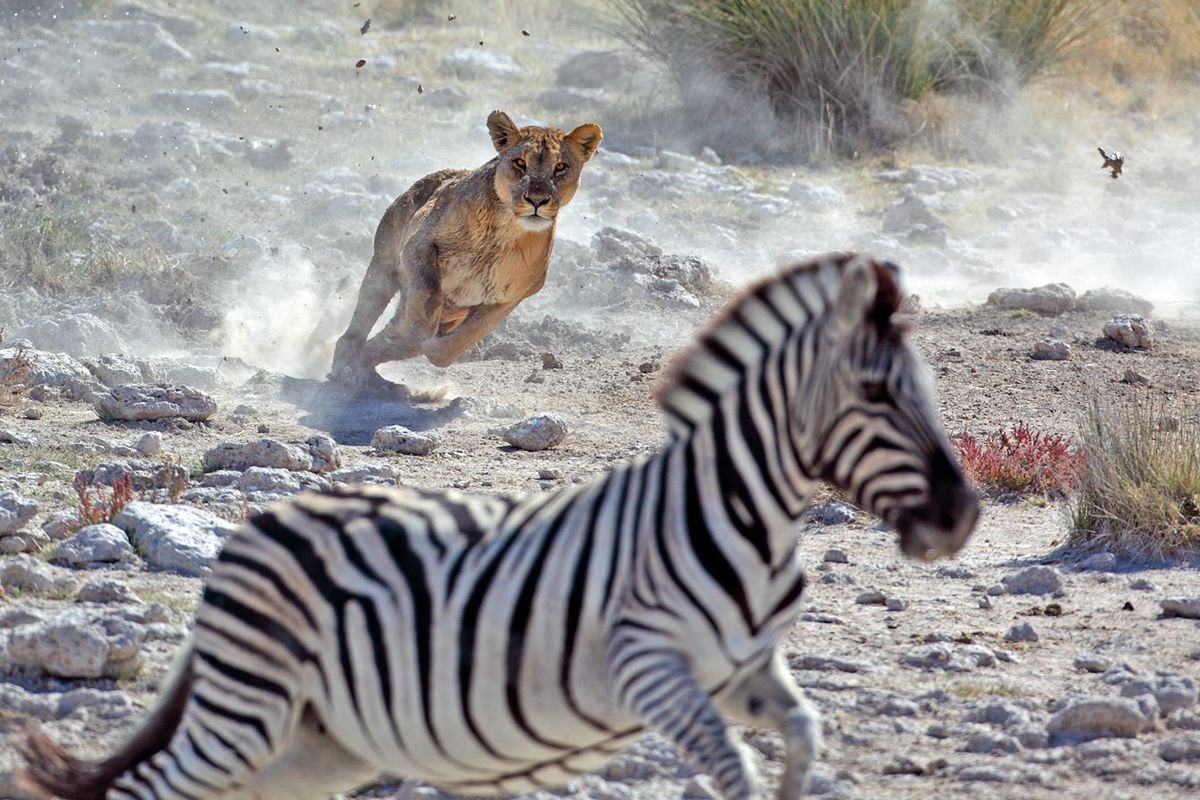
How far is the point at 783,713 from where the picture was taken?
384 cm

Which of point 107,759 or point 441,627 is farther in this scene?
point 107,759

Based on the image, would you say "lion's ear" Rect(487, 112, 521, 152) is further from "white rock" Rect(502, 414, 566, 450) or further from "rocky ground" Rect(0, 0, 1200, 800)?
"white rock" Rect(502, 414, 566, 450)

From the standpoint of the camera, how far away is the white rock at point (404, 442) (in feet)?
33.2

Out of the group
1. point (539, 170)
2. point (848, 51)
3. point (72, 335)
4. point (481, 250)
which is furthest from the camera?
point (848, 51)

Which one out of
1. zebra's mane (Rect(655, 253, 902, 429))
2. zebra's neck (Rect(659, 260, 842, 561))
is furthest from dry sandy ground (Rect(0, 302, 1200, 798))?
zebra's mane (Rect(655, 253, 902, 429))

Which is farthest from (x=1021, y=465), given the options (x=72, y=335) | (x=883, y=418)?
(x=72, y=335)

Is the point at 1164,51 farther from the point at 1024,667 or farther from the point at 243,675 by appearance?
the point at 243,675

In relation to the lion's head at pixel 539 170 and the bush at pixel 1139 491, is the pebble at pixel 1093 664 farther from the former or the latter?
the lion's head at pixel 539 170

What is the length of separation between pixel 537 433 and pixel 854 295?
265 inches

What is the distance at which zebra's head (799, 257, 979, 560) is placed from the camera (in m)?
3.63

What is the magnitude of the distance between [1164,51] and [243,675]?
22107mm

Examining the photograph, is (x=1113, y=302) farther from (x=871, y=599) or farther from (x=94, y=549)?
(x=94, y=549)

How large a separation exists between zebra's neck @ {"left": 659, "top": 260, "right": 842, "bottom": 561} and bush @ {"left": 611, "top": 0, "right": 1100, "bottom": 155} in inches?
613

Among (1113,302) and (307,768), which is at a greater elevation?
(1113,302)
